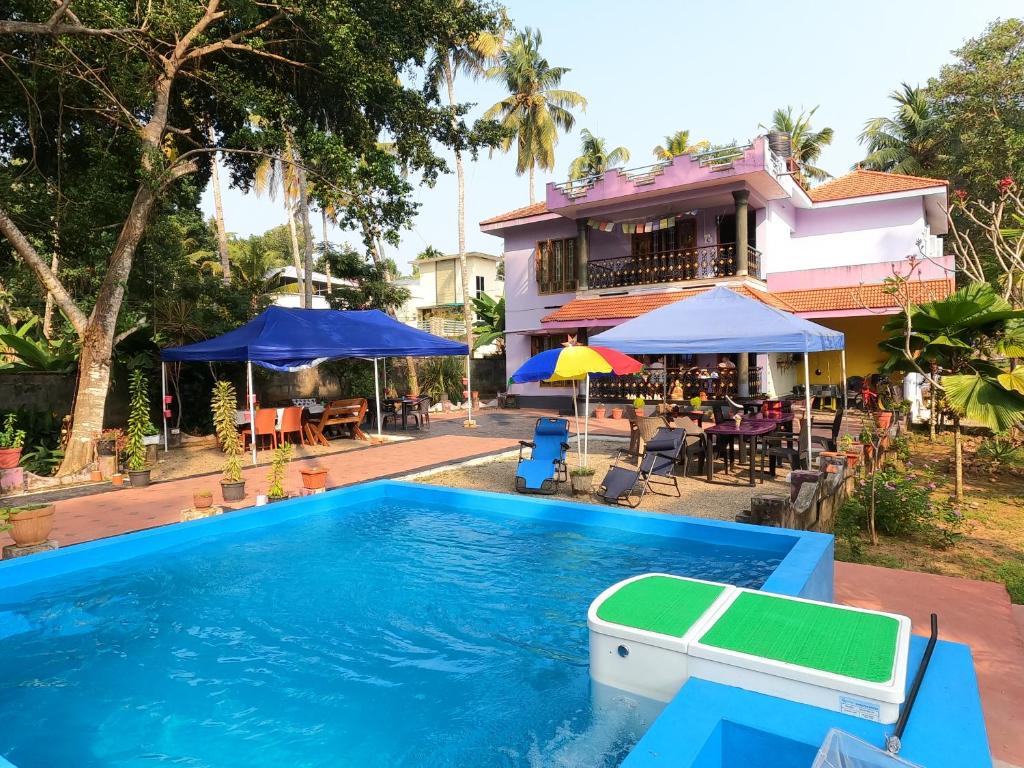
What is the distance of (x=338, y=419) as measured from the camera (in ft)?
48.0

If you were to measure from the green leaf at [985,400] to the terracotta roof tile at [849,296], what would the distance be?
1052 centimetres

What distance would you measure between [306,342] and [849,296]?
51.2 feet

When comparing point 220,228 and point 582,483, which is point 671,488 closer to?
point 582,483

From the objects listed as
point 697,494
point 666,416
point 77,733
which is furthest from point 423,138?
point 77,733

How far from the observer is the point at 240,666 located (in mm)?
4340

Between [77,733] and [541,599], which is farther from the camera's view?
[541,599]

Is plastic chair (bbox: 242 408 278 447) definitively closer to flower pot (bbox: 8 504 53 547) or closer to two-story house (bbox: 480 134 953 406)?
flower pot (bbox: 8 504 53 547)

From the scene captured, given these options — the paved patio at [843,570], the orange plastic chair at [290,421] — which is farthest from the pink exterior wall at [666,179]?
the orange plastic chair at [290,421]

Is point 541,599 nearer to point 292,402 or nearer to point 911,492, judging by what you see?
point 911,492

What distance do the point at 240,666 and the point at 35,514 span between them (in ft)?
11.6

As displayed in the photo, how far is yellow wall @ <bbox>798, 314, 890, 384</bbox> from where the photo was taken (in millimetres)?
20875

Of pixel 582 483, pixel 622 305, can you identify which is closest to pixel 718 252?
pixel 622 305

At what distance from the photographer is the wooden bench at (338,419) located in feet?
46.7

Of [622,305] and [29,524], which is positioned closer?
[29,524]
